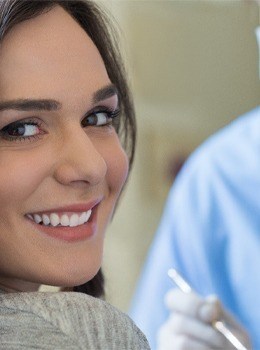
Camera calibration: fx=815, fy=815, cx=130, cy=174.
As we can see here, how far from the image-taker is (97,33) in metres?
0.72

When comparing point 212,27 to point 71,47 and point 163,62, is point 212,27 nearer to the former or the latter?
point 163,62

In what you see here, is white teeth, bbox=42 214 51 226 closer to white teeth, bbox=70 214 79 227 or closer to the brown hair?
white teeth, bbox=70 214 79 227

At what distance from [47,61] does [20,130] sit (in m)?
0.05

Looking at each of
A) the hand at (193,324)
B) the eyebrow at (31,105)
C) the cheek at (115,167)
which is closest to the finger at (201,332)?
the hand at (193,324)

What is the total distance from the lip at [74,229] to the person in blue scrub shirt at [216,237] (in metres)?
0.56

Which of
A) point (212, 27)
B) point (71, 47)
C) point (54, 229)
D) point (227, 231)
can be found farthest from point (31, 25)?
point (212, 27)

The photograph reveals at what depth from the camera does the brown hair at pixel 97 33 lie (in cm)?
61

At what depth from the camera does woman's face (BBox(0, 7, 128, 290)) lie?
1.90 feet

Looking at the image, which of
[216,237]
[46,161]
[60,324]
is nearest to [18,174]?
[46,161]

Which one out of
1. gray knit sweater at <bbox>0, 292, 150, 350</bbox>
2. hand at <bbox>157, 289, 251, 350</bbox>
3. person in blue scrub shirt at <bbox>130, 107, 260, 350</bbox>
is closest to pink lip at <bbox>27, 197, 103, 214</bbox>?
gray knit sweater at <bbox>0, 292, 150, 350</bbox>

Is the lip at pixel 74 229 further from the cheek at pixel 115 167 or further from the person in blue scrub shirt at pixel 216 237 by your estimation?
the person in blue scrub shirt at pixel 216 237

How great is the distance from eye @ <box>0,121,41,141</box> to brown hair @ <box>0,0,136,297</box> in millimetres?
64

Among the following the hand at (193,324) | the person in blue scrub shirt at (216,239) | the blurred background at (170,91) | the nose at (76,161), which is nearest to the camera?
the nose at (76,161)

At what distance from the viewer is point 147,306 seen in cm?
126
